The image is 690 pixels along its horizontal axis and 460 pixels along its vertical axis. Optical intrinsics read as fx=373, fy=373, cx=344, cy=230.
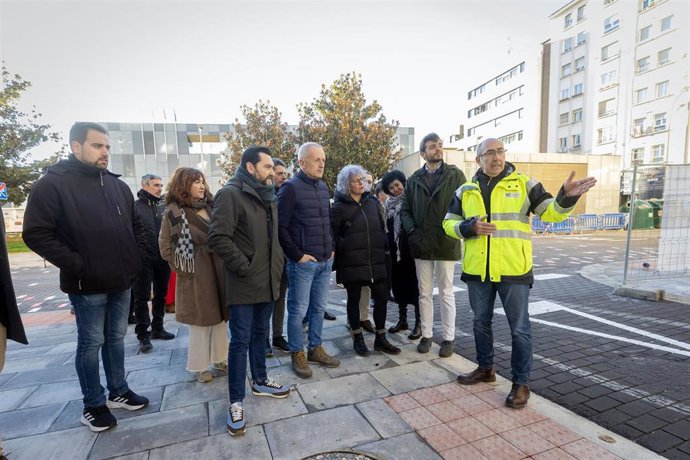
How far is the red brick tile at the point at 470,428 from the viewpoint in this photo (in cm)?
256

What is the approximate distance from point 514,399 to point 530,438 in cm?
40

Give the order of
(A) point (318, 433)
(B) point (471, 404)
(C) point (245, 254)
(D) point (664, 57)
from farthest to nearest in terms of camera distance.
→ 1. (D) point (664, 57)
2. (B) point (471, 404)
3. (C) point (245, 254)
4. (A) point (318, 433)

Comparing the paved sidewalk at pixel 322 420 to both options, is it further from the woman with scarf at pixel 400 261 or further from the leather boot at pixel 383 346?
the woman with scarf at pixel 400 261

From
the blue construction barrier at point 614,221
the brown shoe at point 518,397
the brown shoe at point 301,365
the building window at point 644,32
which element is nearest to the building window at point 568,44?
the building window at point 644,32

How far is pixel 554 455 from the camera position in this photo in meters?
2.33

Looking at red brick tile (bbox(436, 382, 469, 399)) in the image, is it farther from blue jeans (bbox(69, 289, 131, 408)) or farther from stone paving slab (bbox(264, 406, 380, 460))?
blue jeans (bbox(69, 289, 131, 408))

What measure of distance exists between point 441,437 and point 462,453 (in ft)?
0.62

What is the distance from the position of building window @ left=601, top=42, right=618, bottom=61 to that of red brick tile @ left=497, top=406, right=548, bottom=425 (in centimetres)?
4265

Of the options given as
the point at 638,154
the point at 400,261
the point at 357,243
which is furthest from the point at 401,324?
the point at 638,154

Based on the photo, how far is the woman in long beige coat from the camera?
350cm

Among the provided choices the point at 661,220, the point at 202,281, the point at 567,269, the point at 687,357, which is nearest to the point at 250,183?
the point at 202,281

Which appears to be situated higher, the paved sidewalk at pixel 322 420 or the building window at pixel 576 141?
the building window at pixel 576 141

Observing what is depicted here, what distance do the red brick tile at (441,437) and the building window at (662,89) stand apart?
1552 inches

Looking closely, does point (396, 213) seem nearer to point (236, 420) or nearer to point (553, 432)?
point (553, 432)
